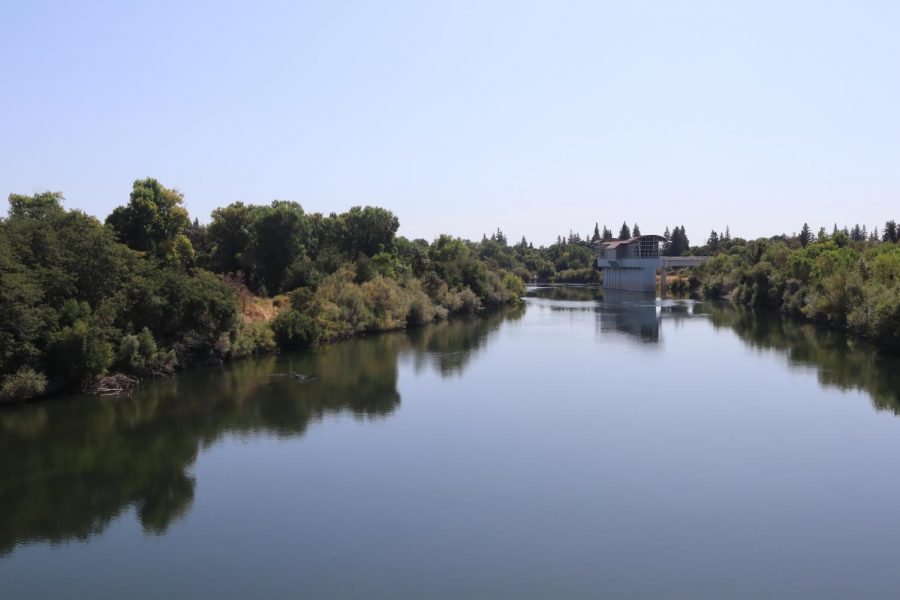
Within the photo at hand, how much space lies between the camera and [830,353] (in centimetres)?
4422

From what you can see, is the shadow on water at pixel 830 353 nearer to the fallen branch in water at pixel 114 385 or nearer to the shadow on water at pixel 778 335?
the shadow on water at pixel 778 335

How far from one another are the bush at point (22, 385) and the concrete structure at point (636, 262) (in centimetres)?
8899

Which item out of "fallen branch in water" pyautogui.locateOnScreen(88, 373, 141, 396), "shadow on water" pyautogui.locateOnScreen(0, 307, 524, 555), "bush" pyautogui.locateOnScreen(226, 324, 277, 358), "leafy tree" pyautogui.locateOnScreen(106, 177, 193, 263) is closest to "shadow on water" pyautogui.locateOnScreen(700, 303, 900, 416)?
"shadow on water" pyautogui.locateOnScreen(0, 307, 524, 555)

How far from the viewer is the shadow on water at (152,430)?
62.2 ft

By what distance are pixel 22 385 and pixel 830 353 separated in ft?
144

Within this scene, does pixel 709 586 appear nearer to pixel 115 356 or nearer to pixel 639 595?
pixel 639 595

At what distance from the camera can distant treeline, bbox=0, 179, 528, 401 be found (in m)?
29.9

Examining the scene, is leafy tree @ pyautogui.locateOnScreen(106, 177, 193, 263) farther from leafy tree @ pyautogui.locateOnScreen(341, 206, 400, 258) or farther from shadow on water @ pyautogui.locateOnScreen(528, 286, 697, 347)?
shadow on water @ pyautogui.locateOnScreen(528, 286, 697, 347)

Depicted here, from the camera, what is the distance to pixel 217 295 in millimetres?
37938

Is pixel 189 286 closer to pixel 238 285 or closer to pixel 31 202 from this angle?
pixel 238 285

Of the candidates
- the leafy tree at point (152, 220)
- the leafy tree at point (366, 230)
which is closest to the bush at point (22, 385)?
the leafy tree at point (152, 220)

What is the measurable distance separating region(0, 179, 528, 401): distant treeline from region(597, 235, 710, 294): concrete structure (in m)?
30.4

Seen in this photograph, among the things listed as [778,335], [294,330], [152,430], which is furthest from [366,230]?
[152,430]

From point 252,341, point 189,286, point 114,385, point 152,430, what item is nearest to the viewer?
point 152,430
